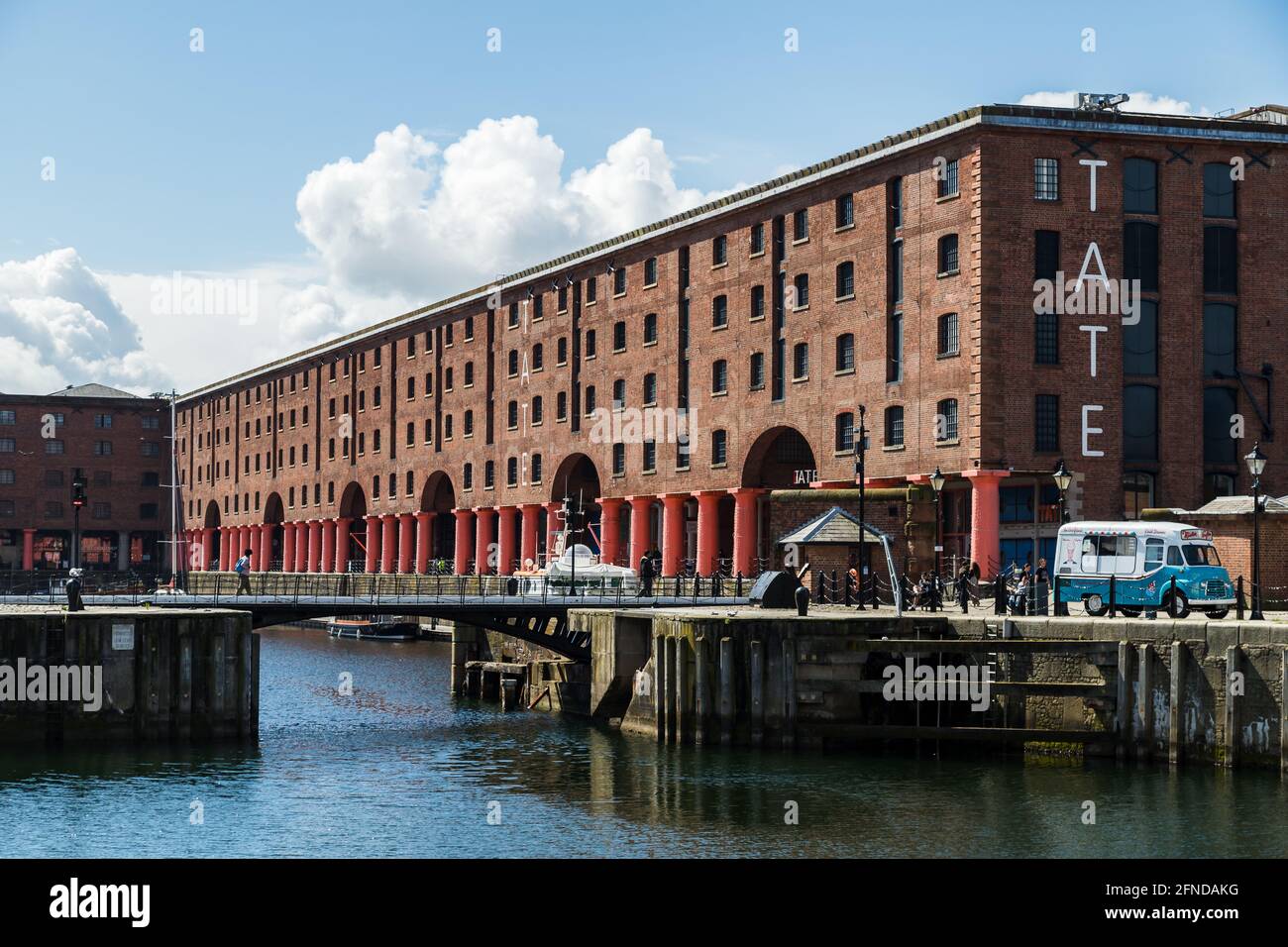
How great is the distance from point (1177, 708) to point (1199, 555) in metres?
5.63

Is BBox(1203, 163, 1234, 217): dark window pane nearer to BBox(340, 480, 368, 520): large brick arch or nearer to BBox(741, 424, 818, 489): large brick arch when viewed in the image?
BBox(741, 424, 818, 489): large brick arch

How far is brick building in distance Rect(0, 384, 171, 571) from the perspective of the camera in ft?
436

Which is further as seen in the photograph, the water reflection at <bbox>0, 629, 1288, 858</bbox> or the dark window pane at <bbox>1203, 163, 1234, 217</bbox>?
the dark window pane at <bbox>1203, 163, 1234, 217</bbox>

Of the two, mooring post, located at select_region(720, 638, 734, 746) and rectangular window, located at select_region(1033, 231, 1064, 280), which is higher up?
rectangular window, located at select_region(1033, 231, 1064, 280)

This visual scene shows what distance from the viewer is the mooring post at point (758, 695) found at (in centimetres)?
3672

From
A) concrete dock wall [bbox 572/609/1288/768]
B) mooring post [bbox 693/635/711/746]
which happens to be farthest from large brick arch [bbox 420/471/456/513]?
mooring post [bbox 693/635/711/746]

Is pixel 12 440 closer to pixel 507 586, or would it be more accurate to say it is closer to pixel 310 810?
pixel 507 586

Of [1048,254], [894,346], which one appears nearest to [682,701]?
[894,346]

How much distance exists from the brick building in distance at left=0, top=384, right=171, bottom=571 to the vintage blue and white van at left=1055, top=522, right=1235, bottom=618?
345ft

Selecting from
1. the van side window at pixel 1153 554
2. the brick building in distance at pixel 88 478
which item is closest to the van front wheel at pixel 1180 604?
the van side window at pixel 1153 554

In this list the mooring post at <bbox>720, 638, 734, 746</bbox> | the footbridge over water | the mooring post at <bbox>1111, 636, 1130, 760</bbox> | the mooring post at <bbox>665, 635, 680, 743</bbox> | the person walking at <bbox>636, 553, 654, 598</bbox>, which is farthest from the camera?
the person walking at <bbox>636, 553, 654, 598</bbox>

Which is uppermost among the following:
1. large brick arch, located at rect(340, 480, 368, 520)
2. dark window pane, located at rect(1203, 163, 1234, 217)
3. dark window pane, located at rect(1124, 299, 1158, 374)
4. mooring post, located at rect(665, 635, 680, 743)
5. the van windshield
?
dark window pane, located at rect(1203, 163, 1234, 217)
